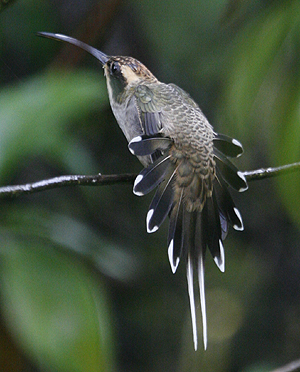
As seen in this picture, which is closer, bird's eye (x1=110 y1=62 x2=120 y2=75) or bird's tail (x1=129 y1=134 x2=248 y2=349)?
bird's tail (x1=129 y1=134 x2=248 y2=349)

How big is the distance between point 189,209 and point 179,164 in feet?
0.37

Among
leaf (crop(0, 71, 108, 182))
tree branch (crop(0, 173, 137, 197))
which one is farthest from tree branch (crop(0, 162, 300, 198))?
leaf (crop(0, 71, 108, 182))

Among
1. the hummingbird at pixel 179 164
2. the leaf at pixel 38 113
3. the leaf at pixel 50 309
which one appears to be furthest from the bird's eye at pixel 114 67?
the leaf at pixel 50 309

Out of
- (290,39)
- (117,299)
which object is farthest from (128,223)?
(290,39)

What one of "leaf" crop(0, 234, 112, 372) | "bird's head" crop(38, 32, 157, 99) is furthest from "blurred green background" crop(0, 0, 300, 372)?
"bird's head" crop(38, 32, 157, 99)

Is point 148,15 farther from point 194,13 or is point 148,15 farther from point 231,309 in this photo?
point 231,309

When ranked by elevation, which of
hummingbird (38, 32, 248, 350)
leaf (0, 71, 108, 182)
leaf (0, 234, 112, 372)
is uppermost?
leaf (0, 71, 108, 182)

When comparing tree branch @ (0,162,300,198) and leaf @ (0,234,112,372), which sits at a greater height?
tree branch @ (0,162,300,198)

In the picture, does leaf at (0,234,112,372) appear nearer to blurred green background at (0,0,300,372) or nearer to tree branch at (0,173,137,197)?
blurred green background at (0,0,300,372)

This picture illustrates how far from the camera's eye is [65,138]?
1584 mm

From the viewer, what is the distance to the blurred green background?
3.87 feet

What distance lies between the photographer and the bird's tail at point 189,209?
1.10 m

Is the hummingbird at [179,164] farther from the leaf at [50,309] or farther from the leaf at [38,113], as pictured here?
the leaf at [50,309]

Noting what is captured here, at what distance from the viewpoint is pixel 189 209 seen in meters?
1.17
